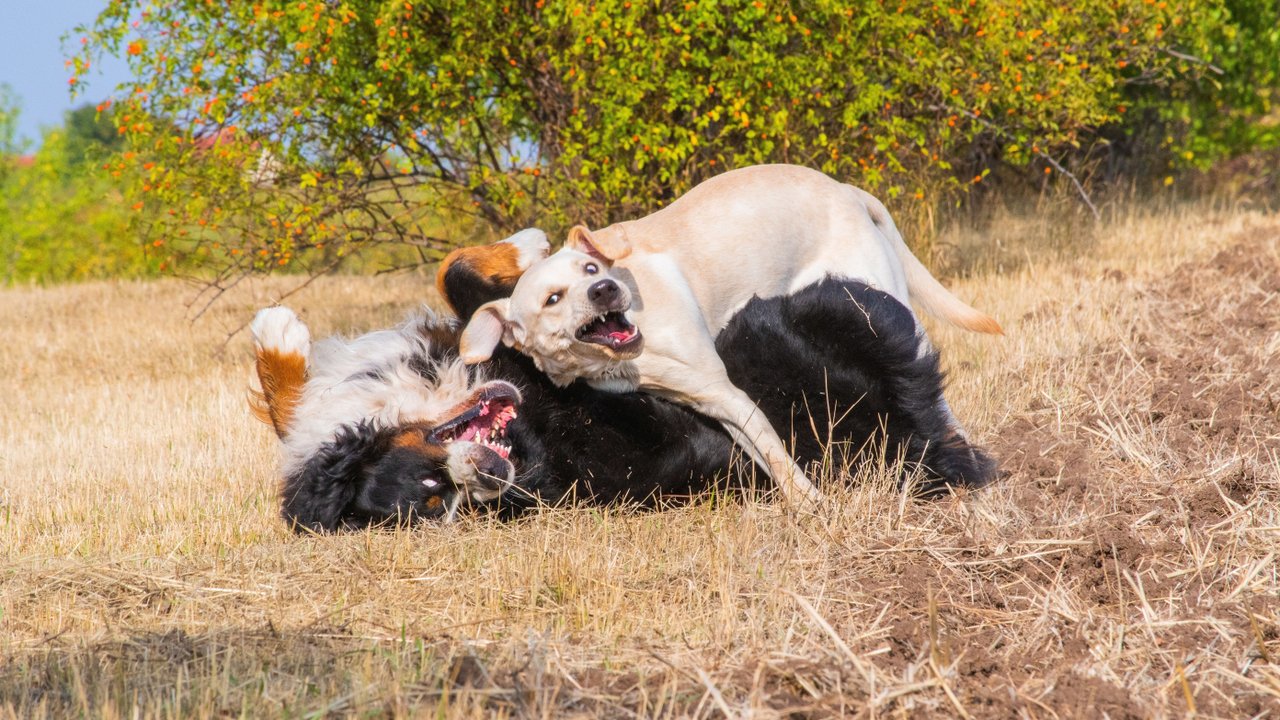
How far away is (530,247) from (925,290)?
1690mm

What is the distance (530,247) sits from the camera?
15.1 feet

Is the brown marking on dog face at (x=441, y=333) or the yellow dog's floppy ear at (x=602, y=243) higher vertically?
the yellow dog's floppy ear at (x=602, y=243)

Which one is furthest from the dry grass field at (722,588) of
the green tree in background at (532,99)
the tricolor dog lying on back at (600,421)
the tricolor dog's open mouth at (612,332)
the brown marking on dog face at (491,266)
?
the green tree in background at (532,99)

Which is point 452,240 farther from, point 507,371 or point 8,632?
point 8,632

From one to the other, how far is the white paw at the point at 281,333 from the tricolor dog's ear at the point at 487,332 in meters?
0.68

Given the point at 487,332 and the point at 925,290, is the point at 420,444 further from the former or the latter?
the point at 925,290

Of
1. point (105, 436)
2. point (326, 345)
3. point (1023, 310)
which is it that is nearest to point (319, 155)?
point (105, 436)

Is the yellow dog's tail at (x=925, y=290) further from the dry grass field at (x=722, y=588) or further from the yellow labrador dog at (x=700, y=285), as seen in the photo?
the dry grass field at (x=722, y=588)

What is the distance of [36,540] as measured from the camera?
4.30 m

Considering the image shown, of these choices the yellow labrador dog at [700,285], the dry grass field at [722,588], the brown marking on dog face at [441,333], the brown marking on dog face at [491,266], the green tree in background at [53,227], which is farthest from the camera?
the green tree in background at [53,227]

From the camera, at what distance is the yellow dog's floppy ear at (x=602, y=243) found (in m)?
4.04

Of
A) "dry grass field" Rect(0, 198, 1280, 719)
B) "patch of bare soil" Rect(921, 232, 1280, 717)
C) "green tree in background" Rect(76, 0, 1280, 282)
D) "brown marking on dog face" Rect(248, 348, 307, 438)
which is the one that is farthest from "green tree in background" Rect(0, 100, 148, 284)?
"patch of bare soil" Rect(921, 232, 1280, 717)

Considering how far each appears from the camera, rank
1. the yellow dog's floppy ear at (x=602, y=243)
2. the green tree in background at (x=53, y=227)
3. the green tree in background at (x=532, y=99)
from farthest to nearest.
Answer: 1. the green tree in background at (x=53, y=227)
2. the green tree in background at (x=532, y=99)
3. the yellow dog's floppy ear at (x=602, y=243)

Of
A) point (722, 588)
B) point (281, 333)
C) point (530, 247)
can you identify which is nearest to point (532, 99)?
point (530, 247)
